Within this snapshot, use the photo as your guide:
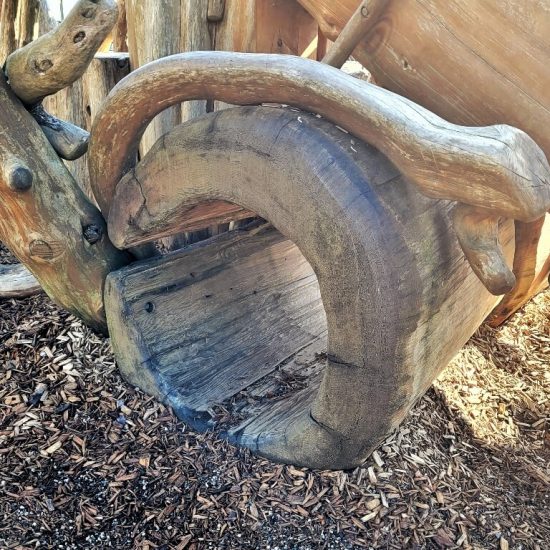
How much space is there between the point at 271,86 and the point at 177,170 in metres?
0.52

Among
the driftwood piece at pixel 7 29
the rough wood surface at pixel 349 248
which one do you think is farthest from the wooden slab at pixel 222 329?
the driftwood piece at pixel 7 29

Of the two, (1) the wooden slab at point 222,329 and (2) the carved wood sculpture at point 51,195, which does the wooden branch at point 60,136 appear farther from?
(1) the wooden slab at point 222,329

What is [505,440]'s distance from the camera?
2.69 metres

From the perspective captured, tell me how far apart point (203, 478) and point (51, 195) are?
1274mm

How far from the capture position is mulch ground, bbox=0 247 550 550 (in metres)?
2.02

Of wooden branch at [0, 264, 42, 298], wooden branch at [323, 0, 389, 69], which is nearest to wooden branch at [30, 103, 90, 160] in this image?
wooden branch at [0, 264, 42, 298]

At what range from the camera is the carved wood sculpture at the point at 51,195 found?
2248 millimetres

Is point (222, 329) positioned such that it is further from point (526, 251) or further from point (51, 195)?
point (526, 251)

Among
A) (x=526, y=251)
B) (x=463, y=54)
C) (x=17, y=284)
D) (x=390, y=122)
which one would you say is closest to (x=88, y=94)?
(x=17, y=284)

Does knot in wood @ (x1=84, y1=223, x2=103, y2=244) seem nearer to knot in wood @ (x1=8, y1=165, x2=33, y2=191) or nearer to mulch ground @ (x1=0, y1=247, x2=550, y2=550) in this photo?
knot in wood @ (x1=8, y1=165, x2=33, y2=191)

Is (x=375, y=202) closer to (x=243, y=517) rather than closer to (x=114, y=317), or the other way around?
(x=243, y=517)

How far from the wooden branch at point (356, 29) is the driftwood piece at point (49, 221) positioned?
1.19 metres

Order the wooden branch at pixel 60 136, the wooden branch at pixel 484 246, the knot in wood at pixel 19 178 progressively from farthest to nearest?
1. the wooden branch at pixel 60 136
2. the knot in wood at pixel 19 178
3. the wooden branch at pixel 484 246

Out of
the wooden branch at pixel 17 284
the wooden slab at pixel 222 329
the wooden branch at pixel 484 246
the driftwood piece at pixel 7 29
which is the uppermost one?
the wooden branch at pixel 484 246
